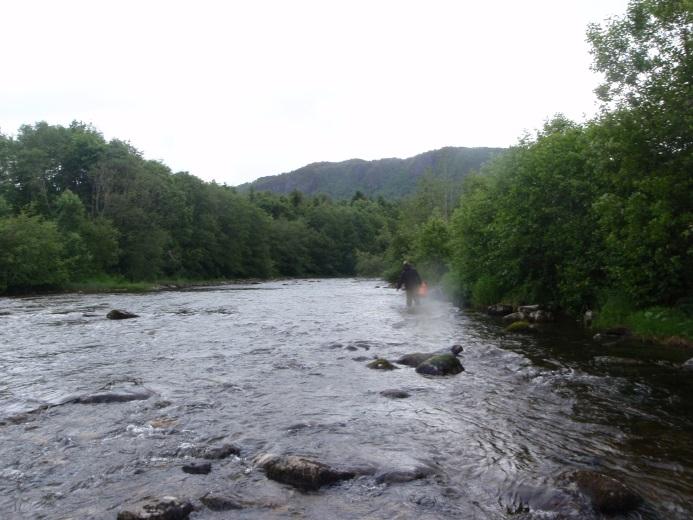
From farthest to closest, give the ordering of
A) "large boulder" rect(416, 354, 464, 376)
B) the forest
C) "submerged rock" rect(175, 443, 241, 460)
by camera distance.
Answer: the forest → "large boulder" rect(416, 354, 464, 376) → "submerged rock" rect(175, 443, 241, 460)

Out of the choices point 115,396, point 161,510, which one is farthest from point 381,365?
point 161,510

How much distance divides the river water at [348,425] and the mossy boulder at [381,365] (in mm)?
573

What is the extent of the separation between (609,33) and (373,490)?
17.4 meters

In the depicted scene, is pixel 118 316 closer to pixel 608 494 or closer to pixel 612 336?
pixel 612 336

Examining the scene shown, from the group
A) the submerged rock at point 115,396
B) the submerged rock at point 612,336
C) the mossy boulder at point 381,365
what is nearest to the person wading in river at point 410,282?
the submerged rock at point 612,336

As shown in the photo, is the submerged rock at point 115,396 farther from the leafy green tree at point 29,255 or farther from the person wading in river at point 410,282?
the leafy green tree at point 29,255

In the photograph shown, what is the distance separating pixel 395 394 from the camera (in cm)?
1180

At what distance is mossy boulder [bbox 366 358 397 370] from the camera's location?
1463 centimetres

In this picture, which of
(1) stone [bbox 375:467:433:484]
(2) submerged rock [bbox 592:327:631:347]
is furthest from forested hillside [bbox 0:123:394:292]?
(1) stone [bbox 375:467:433:484]

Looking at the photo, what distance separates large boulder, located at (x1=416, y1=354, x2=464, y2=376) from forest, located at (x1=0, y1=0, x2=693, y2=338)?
287 inches

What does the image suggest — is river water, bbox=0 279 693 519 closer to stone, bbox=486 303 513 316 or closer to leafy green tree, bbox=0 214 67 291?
stone, bbox=486 303 513 316

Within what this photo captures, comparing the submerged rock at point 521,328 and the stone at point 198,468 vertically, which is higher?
Answer: the stone at point 198,468

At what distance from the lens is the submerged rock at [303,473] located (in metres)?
7.22

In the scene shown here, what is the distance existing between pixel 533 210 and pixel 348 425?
19150mm
